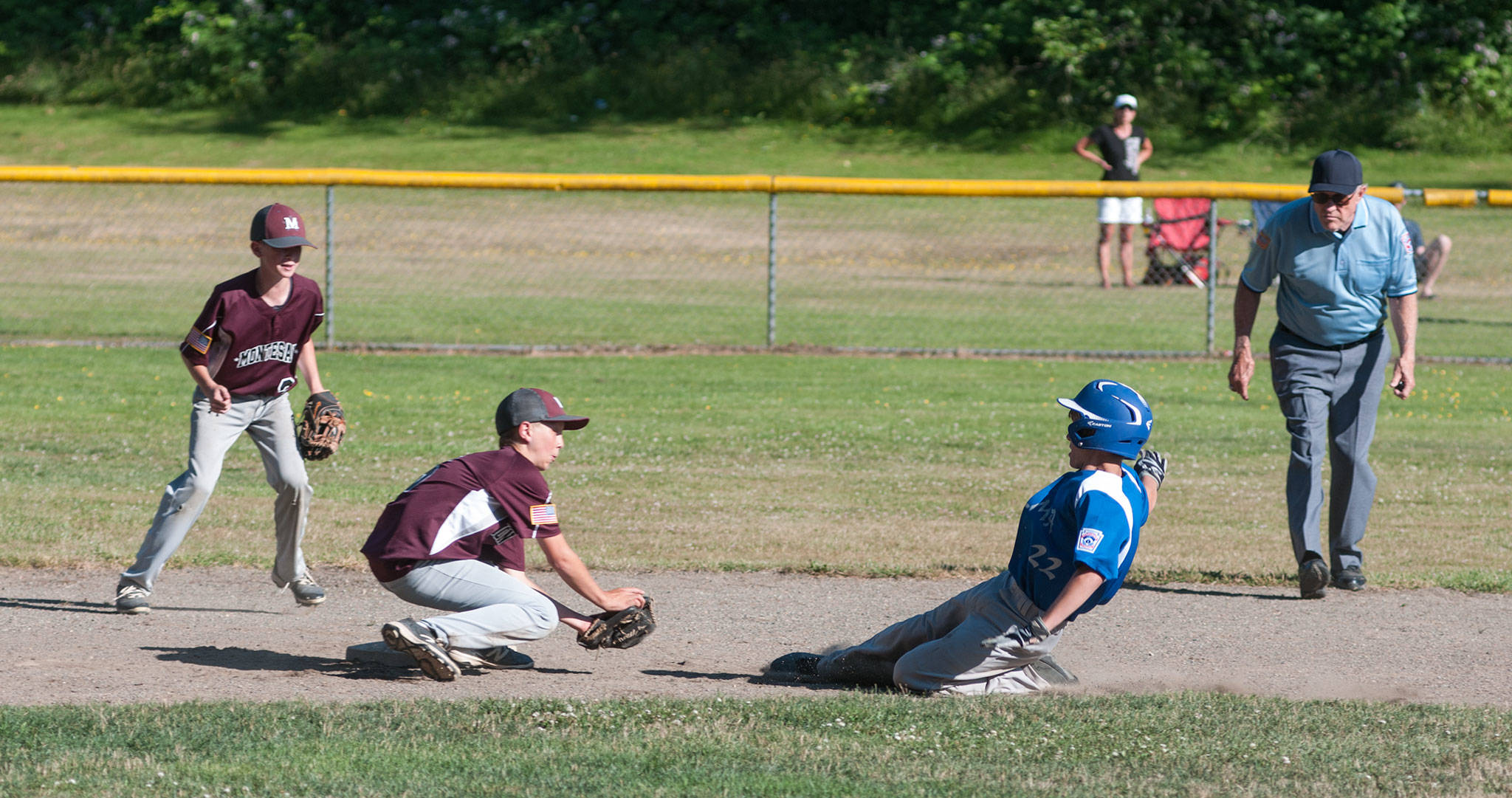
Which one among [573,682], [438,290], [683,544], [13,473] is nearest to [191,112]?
[438,290]

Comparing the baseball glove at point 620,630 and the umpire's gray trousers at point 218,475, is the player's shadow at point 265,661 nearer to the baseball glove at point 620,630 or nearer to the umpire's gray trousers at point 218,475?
the umpire's gray trousers at point 218,475

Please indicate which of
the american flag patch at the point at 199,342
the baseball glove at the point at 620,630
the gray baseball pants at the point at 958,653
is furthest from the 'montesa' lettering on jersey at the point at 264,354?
the gray baseball pants at the point at 958,653

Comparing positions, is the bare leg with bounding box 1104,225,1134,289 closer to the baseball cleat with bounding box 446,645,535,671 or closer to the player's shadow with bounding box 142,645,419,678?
the baseball cleat with bounding box 446,645,535,671

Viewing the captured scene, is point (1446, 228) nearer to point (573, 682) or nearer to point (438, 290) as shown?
point (438, 290)

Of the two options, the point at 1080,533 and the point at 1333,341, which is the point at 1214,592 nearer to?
the point at 1333,341

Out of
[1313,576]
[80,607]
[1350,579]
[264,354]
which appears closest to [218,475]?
[264,354]

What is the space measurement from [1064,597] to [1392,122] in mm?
25963

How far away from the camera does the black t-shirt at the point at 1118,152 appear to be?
18.0 meters

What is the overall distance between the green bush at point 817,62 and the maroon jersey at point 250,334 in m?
24.0

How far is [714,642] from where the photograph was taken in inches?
243

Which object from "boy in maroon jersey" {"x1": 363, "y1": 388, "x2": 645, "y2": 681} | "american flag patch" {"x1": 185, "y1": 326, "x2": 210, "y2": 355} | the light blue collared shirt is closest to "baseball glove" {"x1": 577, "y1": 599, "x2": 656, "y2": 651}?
"boy in maroon jersey" {"x1": 363, "y1": 388, "x2": 645, "y2": 681}

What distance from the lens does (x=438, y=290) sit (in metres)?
17.9

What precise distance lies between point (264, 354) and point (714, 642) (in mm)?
2048

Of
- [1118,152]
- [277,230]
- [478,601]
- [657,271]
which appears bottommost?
[657,271]
